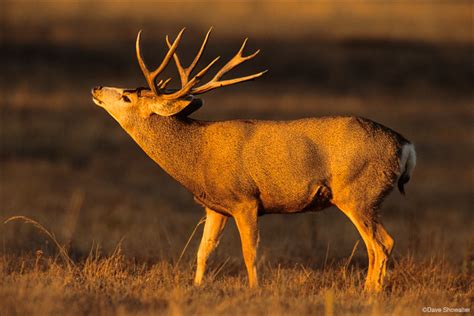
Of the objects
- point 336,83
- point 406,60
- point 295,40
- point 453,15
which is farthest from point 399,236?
point 453,15

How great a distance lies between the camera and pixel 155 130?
10039mm

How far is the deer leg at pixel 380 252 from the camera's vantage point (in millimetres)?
9484

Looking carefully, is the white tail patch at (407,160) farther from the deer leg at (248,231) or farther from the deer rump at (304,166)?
A: the deer leg at (248,231)

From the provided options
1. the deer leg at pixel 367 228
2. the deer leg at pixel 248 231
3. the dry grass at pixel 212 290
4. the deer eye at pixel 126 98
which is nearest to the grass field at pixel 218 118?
the dry grass at pixel 212 290

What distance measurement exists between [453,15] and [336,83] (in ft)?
54.6

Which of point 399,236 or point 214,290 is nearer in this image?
point 214,290

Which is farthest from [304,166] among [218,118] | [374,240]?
[218,118]

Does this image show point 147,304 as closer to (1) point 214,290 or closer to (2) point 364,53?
(1) point 214,290

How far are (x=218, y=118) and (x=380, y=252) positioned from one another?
16.9 metres

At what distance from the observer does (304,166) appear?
959cm

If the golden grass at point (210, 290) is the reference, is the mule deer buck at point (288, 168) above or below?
above

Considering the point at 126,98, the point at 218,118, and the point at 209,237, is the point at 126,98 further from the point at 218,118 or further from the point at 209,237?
the point at 218,118

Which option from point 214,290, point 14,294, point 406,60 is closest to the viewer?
point 14,294

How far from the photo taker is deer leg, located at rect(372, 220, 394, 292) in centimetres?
948
